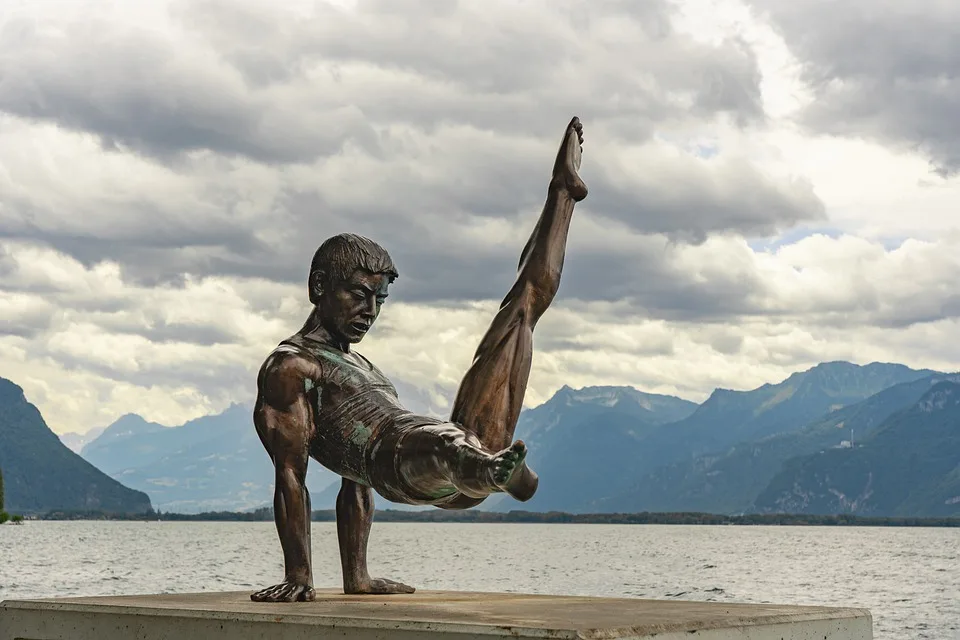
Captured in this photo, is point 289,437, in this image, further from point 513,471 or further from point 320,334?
point 513,471

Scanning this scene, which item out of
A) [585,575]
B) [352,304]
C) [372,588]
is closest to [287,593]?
[372,588]

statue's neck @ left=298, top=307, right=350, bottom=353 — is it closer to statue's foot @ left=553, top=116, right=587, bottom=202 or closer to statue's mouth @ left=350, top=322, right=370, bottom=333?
statue's mouth @ left=350, top=322, right=370, bottom=333

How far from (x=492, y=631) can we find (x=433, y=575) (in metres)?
62.6

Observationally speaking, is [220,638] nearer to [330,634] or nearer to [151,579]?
[330,634]

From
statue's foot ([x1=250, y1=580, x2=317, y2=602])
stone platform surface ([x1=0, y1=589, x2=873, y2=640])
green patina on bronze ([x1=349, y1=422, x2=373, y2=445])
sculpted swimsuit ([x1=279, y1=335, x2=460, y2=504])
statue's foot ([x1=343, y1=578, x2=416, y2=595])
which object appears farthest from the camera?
statue's foot ([x1=343, y1=578, x2=416, y2=595])

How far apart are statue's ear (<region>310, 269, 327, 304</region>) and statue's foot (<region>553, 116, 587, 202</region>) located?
1.79 metres

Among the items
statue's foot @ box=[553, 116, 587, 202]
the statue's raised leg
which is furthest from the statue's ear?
statue's foot @ box=[553, 116, 587, 202]

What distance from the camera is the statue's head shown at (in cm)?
895

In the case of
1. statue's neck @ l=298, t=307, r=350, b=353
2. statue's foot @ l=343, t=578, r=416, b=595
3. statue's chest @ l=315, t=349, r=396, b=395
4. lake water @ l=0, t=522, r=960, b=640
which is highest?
statue's neck @ l=298, t=307, r=350, b=353

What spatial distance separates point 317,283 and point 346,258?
32 cm

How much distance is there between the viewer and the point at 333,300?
902 cm

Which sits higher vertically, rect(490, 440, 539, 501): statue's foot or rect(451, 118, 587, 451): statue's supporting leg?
rect(451, 118, 587, 451): statue's supporting leg

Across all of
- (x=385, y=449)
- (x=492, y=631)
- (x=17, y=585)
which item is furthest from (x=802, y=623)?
(x=17, y=585)

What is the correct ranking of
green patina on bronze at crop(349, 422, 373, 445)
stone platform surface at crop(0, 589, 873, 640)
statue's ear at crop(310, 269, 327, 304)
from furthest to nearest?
1. statue's ear at crop(310, 269, 327, 304)
2. green patina on bronze at crop(349, 422, 373, 445)
3. stone platform surface at crop(0, 589, 873, 640)
